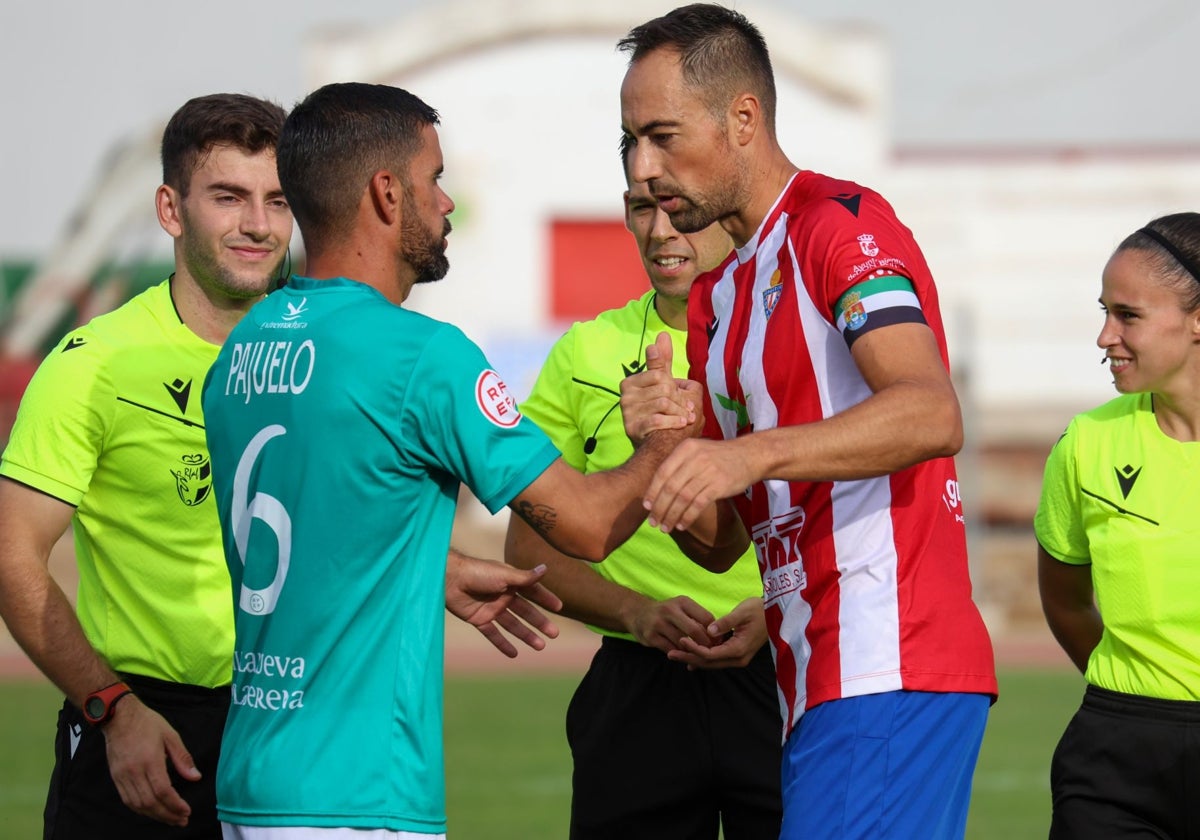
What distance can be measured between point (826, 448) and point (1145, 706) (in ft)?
5.43

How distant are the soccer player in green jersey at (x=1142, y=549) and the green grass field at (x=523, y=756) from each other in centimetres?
500

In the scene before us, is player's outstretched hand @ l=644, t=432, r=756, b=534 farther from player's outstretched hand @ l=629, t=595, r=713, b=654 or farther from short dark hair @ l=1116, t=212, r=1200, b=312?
short dark hair @ l=1116, t=212, r=1200, b=312

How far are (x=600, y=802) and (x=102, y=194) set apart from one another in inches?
1081

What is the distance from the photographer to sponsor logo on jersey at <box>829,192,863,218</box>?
378cm

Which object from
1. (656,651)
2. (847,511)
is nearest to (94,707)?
(656,651)

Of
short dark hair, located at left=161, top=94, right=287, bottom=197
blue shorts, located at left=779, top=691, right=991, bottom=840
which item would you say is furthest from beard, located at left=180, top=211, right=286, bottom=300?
blue shorts, located at left=779, top=691, right=991, bottom=840

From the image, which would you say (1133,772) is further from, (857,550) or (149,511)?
(149,511)

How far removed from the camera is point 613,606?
197 inches

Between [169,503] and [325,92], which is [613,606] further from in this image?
[325,92]

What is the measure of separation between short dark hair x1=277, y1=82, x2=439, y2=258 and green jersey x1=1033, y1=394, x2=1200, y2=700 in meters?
2.20

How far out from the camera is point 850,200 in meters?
3.81

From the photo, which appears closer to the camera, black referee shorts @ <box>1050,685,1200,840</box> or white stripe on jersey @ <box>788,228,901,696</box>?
white stripe on jersey @ <box>788,228,901,696</box>

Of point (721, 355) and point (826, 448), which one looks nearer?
point (826, 448)

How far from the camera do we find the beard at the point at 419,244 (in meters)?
3.73
